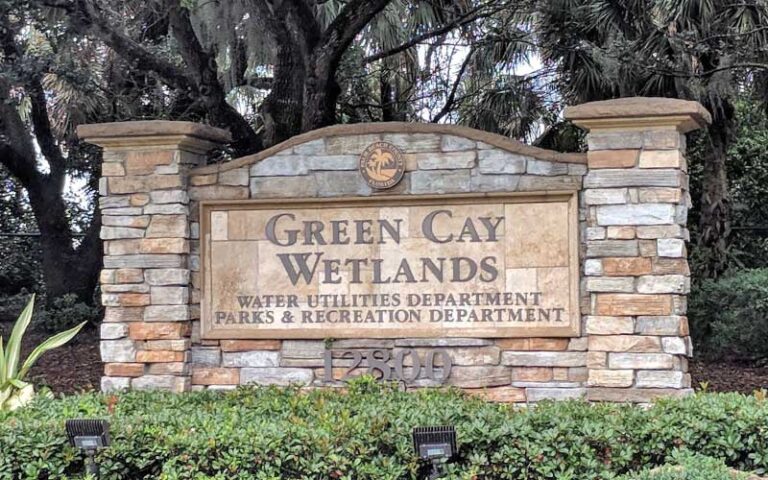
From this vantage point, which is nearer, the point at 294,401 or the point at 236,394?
the point at 294,401

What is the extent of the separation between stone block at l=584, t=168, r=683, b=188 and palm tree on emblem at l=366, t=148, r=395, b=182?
1.25 metres

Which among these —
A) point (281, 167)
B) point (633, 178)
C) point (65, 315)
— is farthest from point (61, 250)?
point (633, 178)

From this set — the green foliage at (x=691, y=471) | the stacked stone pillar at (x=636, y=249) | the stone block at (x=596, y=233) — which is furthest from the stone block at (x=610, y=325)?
the green foliage at (x=691, y=471)

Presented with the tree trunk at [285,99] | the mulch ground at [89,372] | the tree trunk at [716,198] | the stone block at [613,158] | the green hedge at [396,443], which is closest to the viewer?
the green hedge at [396,443]

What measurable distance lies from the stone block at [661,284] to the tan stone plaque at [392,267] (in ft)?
1.31

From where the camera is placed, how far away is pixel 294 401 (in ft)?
17.5

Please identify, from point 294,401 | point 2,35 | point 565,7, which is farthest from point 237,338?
point 565,7

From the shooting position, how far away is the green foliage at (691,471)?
3.83m

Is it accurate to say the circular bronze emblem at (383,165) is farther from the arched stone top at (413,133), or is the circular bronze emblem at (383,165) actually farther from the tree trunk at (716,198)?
the tree trunk at (716,198)

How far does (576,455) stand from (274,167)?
3066 millimetres

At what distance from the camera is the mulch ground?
8312 mm

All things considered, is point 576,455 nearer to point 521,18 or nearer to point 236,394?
point 236,394

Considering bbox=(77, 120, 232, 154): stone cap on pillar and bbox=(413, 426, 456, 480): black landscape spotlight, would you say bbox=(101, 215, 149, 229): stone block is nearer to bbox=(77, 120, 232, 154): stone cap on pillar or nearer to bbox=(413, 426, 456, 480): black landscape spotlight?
bbox=(77, 120, 232, 154): stone cap on pillar

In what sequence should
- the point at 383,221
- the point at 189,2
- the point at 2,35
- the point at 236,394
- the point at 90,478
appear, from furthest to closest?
the point at 2,35, the point at 189,2, the point at 383,221, the point at 236,394, the point at 90,478
